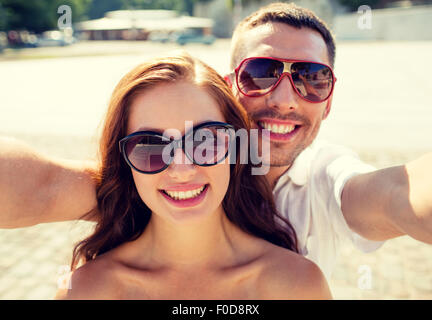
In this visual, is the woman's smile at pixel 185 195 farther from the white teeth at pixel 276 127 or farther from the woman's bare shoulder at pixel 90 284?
the white teeth at pixel 276 127

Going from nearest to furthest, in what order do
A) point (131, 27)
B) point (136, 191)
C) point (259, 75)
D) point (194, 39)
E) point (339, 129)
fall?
point (136, 191) < point (259, 75) < point (339, 129) < point (194, 39) < point (131, 27)

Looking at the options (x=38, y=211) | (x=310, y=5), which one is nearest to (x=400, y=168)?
(x=38, y=211)

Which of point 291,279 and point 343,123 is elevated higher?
point 291,279

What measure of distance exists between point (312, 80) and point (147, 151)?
3.25ft

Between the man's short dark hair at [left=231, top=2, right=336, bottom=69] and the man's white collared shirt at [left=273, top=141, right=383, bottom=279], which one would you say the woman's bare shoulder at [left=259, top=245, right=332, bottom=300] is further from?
the man's short dark hair at [left=231, top=2, right=336, bottom=69]

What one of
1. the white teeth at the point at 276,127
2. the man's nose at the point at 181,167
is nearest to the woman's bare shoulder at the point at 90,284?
the man's nose at the point at 181,167

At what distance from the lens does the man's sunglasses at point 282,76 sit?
6.34 feet

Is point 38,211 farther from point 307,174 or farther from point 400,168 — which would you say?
point 400,168

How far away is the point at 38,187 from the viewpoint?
5.26 ft

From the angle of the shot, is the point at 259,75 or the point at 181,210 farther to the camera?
the point at 259,75

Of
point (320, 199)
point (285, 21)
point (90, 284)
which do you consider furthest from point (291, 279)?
point (285, 21)

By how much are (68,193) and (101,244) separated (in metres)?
0.31

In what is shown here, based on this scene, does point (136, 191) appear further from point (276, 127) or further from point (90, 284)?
point (276, 127)

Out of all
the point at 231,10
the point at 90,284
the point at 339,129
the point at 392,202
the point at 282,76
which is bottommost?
the point at 339,129
